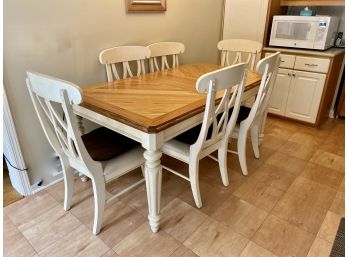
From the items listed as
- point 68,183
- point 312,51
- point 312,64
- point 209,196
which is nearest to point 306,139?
point 312,64

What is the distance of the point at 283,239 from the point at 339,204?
0.60m

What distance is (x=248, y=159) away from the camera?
238cm

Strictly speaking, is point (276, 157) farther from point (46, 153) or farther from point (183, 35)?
point (46, 153)

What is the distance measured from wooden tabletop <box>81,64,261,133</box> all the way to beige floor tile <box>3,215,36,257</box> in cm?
87

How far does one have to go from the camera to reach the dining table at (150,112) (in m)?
1.32

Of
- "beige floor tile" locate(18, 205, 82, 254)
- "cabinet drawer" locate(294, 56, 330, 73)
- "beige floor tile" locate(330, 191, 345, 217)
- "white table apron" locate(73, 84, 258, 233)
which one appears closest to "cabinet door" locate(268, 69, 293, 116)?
"cabinet drawer" locate(294, 56, 330, 73)

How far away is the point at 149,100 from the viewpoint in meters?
1.58

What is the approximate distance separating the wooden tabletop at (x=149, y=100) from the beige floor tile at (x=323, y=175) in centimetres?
89

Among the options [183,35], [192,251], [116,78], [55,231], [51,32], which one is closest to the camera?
[192,251]

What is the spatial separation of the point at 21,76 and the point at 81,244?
1099mm

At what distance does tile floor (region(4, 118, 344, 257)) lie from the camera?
151cm

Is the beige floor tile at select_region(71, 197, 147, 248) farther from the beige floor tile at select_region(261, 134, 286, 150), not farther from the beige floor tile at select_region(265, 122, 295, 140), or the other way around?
the beige floor tile at select_region(265, 122, 295, 140)

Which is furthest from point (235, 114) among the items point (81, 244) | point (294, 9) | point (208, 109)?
point (294, 9)

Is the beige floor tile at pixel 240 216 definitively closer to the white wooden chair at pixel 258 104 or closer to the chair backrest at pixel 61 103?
the white wooden chair at pixel 258 104
